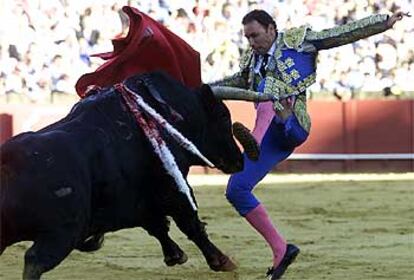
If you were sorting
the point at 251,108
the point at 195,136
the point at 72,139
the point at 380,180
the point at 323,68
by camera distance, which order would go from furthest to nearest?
the point at 323,68
the point at 251,108
the point at 380,180
the point at 195,136
the point at 72,139

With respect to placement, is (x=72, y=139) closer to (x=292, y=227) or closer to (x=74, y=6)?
(x=292, y=227)

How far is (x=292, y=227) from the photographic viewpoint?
6.31 m

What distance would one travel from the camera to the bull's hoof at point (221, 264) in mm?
4195

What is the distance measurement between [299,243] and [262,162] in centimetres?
135

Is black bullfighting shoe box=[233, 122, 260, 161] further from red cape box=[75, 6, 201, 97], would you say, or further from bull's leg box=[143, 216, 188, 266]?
bull's leg box=[143, 216, 188, 266]

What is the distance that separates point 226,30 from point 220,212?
459 cm

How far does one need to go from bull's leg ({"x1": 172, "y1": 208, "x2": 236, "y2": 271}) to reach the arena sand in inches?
6.6

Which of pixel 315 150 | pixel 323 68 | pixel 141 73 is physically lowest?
pixel 315 150

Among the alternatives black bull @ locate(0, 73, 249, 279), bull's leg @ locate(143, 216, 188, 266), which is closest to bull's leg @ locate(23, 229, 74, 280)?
black bull @ locate(0, 73, 249, 279)

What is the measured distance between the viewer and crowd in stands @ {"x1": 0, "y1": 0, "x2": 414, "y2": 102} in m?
11.1

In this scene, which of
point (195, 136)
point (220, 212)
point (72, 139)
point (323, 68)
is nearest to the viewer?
point (72, 139)

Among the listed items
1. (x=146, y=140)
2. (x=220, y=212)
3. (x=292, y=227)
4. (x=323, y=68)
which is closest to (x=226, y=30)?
(x=323, y=68)

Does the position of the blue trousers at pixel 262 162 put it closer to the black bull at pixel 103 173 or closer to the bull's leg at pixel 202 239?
the black bull at pixel 103 173

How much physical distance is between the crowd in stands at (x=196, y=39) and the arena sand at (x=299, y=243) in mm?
2904
